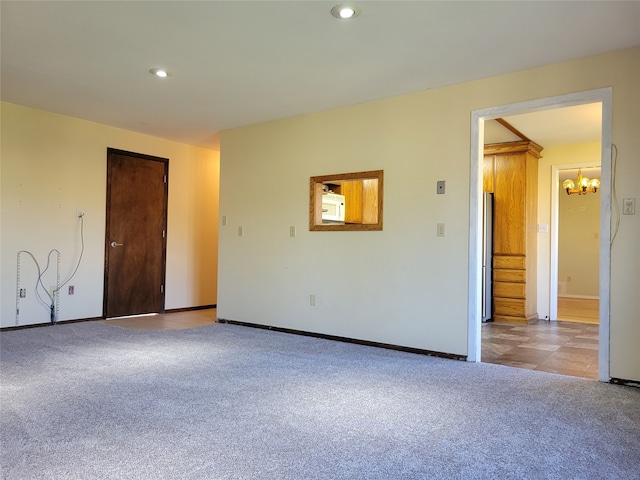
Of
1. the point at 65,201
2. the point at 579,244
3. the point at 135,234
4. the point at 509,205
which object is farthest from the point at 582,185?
the point at 65,201

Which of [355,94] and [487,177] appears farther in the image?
[487,177]

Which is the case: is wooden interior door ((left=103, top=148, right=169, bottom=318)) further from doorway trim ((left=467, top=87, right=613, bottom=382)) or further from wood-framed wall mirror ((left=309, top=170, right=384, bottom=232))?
doorway trim ((left=467, top=87, right=613, bottom=382))

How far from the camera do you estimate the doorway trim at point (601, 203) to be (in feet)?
10.4

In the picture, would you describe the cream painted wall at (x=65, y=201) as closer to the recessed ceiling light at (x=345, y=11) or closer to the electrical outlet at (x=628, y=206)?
the recessed ceiling light at (x=345, y=11)

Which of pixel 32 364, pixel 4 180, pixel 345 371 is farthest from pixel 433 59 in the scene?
pixel 4 180

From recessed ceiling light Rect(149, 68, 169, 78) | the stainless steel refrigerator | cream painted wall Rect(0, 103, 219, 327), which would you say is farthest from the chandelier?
recessed ceiling light Rect(149, 68, 169, 78)

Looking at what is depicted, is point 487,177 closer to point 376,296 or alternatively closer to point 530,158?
point 530,158

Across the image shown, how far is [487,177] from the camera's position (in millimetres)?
6363

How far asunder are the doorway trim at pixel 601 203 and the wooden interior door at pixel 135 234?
13.9ft

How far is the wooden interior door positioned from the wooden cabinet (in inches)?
184

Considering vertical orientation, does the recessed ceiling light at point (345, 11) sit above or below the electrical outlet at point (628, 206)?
above

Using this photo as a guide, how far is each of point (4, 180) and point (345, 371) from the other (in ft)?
13.5

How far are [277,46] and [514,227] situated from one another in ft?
14.2

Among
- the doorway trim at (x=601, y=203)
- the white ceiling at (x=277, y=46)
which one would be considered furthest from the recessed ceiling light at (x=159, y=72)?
the doorway trim at (x=601, y=203)
